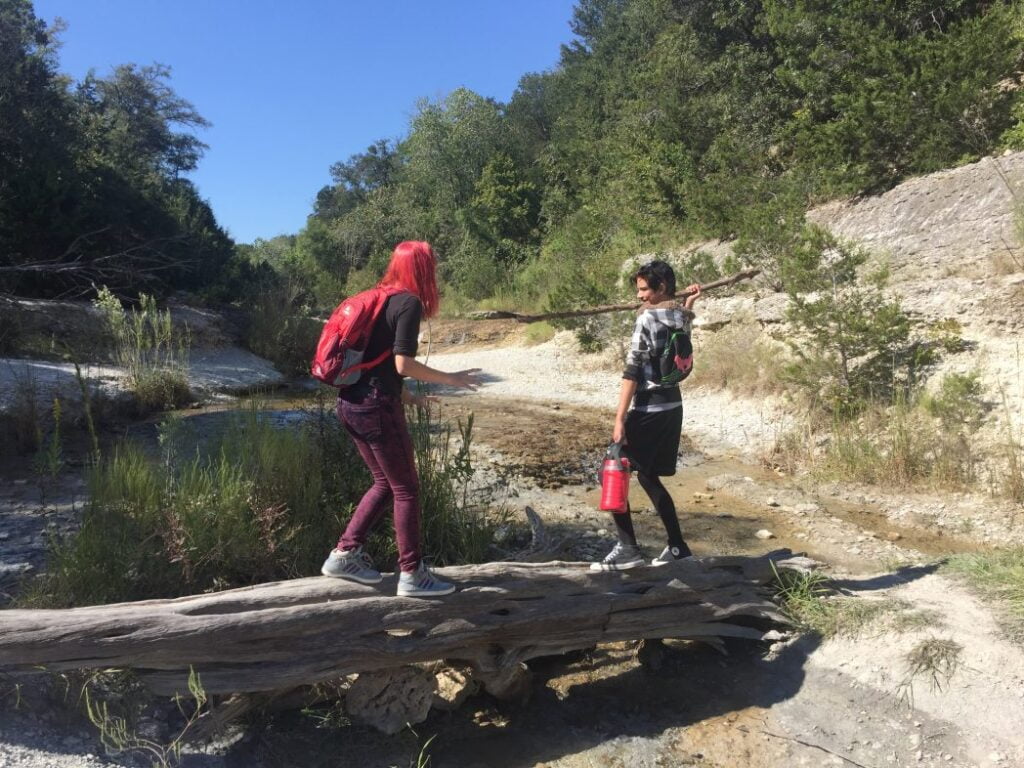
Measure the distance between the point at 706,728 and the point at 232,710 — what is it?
2.16 meters

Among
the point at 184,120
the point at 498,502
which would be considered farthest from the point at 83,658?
the point at 184,120

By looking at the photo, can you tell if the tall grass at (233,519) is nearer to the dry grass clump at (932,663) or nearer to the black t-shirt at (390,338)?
the black t-shirt at (390,338)

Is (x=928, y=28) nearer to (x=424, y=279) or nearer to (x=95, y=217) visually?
(x=424, y=279)

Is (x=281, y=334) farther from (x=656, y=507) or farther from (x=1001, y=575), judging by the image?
(x=1001, y=575)

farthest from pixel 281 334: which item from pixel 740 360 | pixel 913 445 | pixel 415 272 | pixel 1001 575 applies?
pixel 1001 575

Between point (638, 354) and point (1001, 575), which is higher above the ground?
point (638, 354)

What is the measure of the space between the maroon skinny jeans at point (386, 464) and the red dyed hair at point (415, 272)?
1.56 feet

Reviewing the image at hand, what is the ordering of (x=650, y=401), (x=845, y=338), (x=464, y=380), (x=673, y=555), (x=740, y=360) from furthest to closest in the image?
(x=740, y=360), (x=845, y=338), (x=673, y=555), (x=650, y=401), (x=464, y=380)

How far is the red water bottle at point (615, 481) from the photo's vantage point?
3379 mm

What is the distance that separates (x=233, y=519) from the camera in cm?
361

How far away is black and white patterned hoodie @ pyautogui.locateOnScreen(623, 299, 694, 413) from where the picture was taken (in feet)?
11.3

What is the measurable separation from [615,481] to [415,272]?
139 centimetres

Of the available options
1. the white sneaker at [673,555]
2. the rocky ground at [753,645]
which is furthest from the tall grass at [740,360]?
the white sneaker at [673,555]

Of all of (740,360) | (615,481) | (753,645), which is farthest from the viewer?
(740,360)
